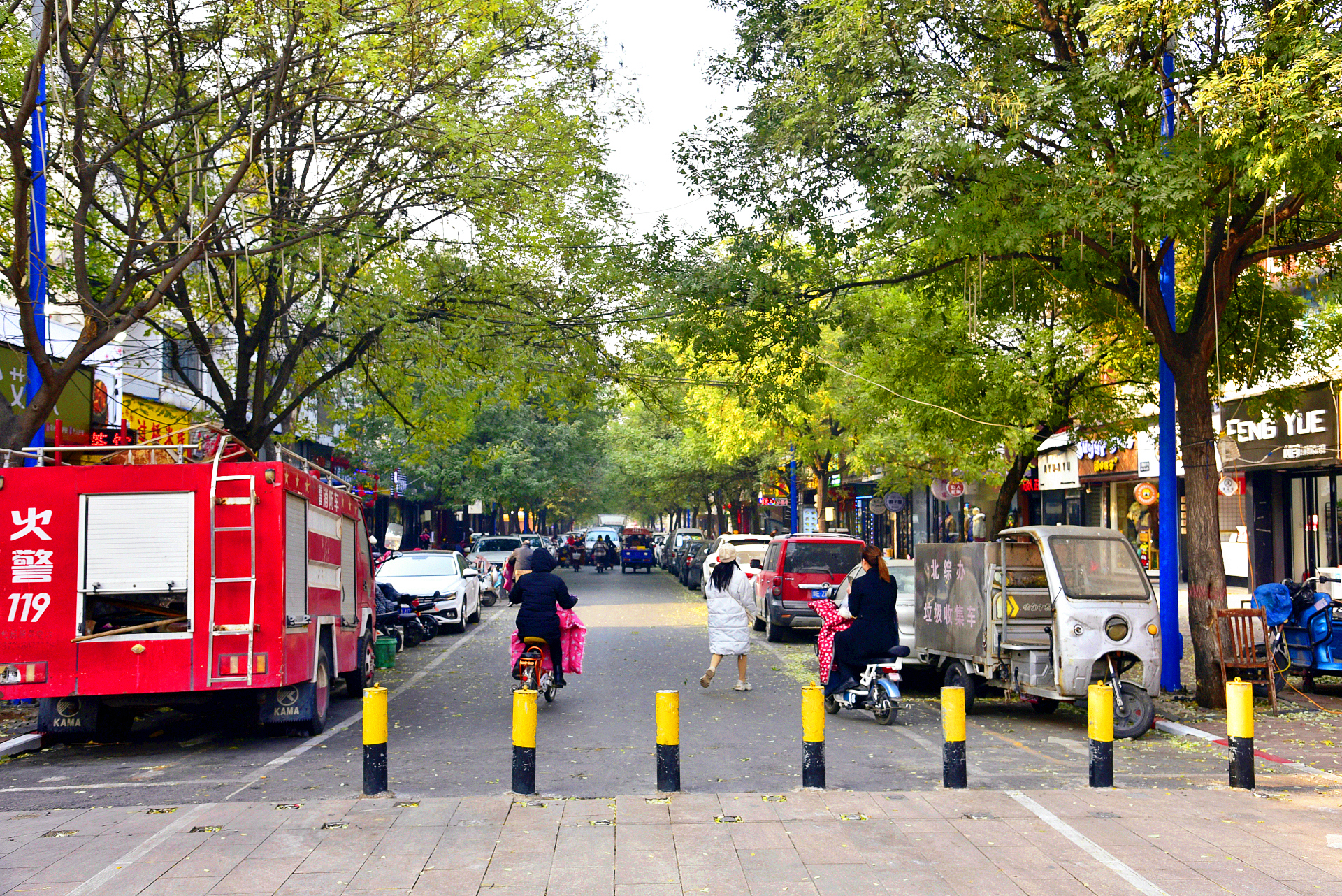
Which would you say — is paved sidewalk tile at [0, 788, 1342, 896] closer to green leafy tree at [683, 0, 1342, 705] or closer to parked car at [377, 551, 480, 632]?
green leafy tree at [683, 0, 1342, 705]

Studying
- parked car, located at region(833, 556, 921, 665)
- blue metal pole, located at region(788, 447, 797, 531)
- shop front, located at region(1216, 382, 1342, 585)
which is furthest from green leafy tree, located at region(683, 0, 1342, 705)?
blue metal pole, located at region(788, 447, 797, 531)

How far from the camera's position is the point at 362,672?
13.6 metres

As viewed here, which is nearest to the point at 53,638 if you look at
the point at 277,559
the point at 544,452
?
the point at 277,559

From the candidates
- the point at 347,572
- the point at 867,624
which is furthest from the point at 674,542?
the point at 867,624

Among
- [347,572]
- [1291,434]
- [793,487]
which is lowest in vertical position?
[347,572]

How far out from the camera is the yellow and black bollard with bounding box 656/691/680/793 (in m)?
7.71

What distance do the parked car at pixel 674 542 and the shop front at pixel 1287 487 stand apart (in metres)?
19.4

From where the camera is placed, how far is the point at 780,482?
49125 mm

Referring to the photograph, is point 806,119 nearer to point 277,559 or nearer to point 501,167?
point 501,167

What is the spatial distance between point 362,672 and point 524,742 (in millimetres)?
6530

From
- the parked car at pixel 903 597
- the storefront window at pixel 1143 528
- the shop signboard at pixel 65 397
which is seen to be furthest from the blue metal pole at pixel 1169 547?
the storefront window at pixel 1143 528

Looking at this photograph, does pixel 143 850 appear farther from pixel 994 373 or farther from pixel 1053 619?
pixel 994 373

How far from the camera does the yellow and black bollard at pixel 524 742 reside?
7.48 meters

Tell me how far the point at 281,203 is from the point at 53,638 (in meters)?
6.50
